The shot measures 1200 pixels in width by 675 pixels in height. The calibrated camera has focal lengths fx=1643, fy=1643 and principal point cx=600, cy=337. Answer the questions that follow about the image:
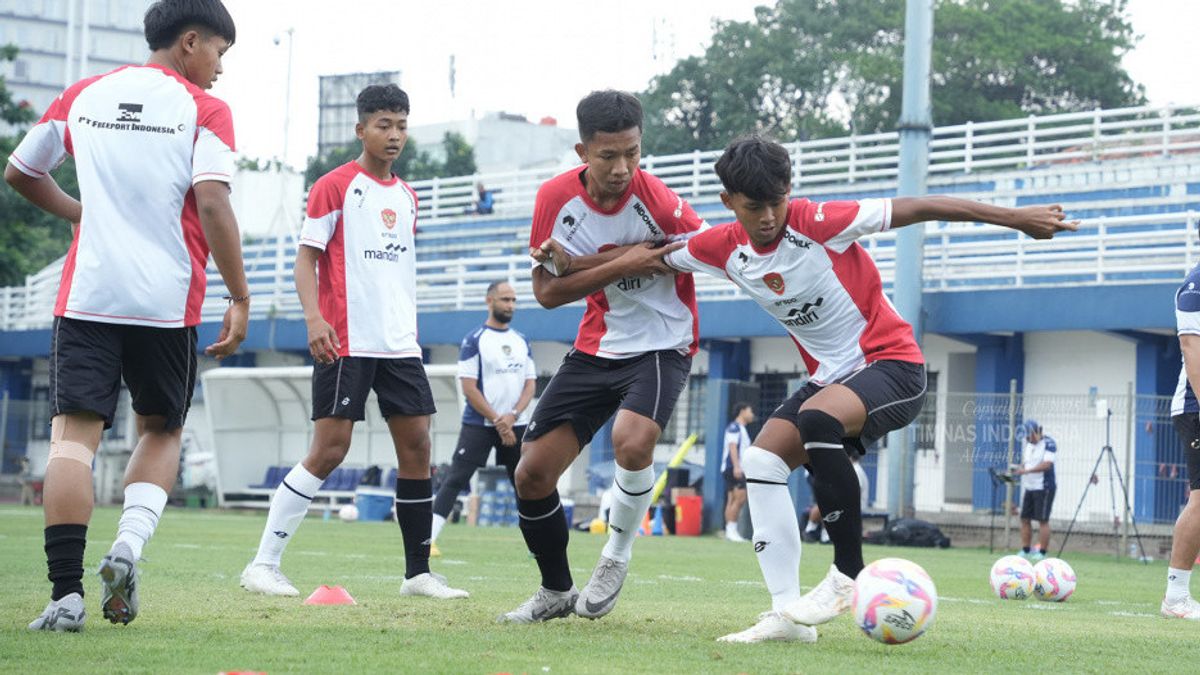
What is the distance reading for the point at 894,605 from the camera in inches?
231

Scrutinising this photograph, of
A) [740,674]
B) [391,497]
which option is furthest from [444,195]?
[740,674]

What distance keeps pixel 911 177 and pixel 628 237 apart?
2063 cm

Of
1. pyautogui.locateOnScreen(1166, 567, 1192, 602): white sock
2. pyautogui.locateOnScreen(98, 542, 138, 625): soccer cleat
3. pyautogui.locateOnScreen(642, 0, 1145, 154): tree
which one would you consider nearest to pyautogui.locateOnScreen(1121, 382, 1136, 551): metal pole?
pyautogui.locateOnScreen(1166, 567, 1192, 602): white sock

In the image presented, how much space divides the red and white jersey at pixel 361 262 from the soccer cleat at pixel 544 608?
6.46ft

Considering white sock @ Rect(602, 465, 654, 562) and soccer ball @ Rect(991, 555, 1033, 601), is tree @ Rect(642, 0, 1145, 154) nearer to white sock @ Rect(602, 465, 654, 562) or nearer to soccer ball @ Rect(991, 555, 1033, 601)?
soccer ball @ Rect(991, 555, 1033, 601)

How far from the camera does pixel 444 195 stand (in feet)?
164

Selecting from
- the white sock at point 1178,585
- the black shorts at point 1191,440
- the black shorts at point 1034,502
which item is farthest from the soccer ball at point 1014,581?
the black shorts at point 1034,502

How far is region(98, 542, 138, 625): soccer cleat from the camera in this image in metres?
5.88

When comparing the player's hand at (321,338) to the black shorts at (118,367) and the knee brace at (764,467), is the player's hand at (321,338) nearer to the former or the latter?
the black shorts at (118,367)

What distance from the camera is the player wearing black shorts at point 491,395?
557 inches

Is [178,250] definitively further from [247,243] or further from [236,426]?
[247,243]

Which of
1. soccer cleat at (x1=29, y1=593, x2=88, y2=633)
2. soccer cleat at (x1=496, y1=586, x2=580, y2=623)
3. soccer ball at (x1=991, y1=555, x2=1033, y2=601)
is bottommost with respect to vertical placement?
soccer ball at (x1=991, y1=555, x2=1033, y2=601)

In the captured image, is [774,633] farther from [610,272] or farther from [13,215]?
[13,215]

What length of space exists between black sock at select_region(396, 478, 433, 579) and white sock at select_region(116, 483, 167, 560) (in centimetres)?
219
